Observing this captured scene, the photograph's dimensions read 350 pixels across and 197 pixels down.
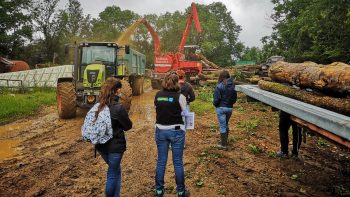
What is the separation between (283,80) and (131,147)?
4.11 m

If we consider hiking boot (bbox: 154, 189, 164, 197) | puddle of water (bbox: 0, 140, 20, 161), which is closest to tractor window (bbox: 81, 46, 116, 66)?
puddle of water (bbox: 0, 140, 20, 161)

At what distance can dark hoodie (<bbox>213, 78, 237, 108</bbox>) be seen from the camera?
823cm

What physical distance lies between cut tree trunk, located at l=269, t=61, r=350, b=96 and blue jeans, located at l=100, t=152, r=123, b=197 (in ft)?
10.5

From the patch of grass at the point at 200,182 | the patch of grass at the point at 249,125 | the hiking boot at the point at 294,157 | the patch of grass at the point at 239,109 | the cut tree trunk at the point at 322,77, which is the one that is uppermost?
the cut tree trunk at the point at 322,77

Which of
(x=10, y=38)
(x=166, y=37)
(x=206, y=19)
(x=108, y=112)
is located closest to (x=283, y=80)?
(x=108, y=112)

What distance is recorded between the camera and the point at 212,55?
62125 millimetres

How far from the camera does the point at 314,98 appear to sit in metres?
5.11

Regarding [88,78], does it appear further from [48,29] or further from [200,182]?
[48,29]

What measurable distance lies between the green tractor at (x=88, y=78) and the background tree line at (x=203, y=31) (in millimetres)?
8778

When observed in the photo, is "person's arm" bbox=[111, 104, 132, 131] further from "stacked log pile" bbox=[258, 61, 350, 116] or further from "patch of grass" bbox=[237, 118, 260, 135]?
"patch of grass" bbox=[237, 118, 260, 135]

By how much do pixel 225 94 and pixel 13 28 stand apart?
3722 cm

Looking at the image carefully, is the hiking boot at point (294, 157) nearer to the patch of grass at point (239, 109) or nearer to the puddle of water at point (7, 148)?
the puddle of water at point (7, 148)

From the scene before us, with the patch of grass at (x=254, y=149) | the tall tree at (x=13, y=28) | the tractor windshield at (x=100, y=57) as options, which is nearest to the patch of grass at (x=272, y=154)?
the patch of grass at (x=254, y=149)

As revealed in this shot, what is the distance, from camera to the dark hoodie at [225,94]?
823 centimetres
